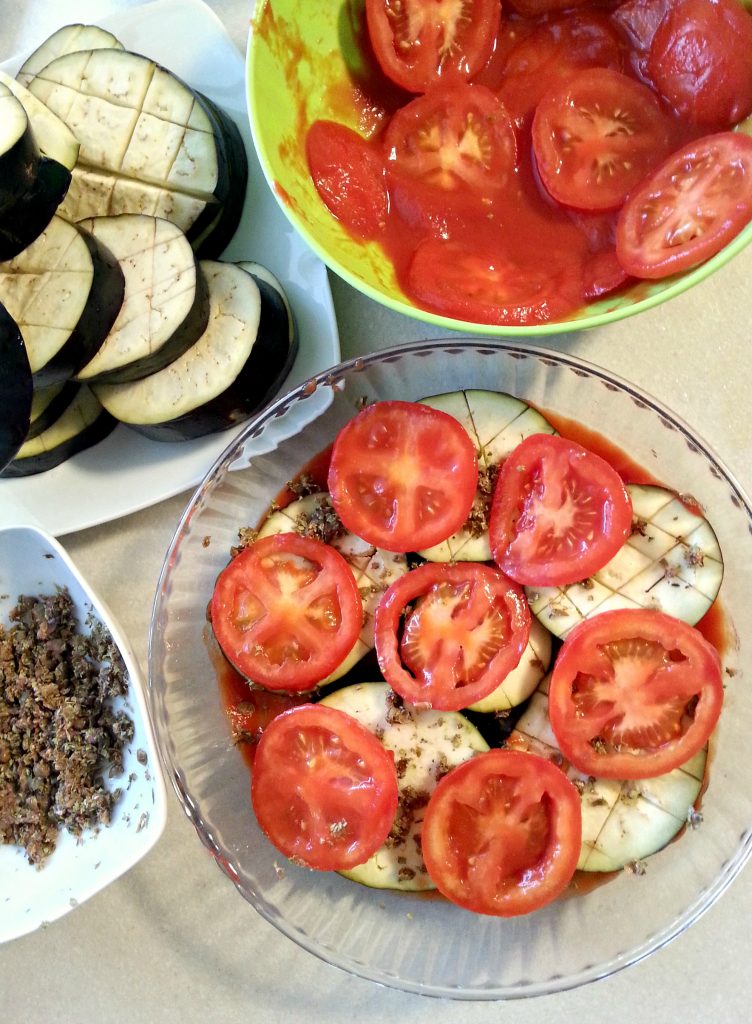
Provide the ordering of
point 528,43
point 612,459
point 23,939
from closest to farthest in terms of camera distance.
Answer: point 528,43
point 612,459
point 23,939

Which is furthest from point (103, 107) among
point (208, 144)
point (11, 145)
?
point (11, 145)

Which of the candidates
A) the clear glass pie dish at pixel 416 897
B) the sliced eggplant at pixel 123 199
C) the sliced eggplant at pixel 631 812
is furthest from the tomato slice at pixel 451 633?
the sliced eggplant at pixel 123 199

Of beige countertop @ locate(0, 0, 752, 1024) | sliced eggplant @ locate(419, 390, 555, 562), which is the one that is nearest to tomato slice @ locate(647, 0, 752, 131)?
beige countertop @ locate(0, 0, 752, 1024)

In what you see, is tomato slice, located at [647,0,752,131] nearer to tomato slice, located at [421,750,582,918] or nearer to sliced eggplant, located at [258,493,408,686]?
sliced eggplant, located at [258,493,408,686]

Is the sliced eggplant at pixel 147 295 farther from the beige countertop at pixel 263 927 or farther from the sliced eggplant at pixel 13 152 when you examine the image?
the beige countertop at pixel 263 927

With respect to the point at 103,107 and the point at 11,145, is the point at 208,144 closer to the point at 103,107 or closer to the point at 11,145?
the point at 103,107

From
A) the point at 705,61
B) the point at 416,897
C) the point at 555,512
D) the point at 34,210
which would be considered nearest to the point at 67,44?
the point at 34,210

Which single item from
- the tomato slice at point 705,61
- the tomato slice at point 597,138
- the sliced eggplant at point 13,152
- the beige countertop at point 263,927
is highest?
the tomato slice at point 705,61

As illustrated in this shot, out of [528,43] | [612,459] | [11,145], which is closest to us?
[11,145]
